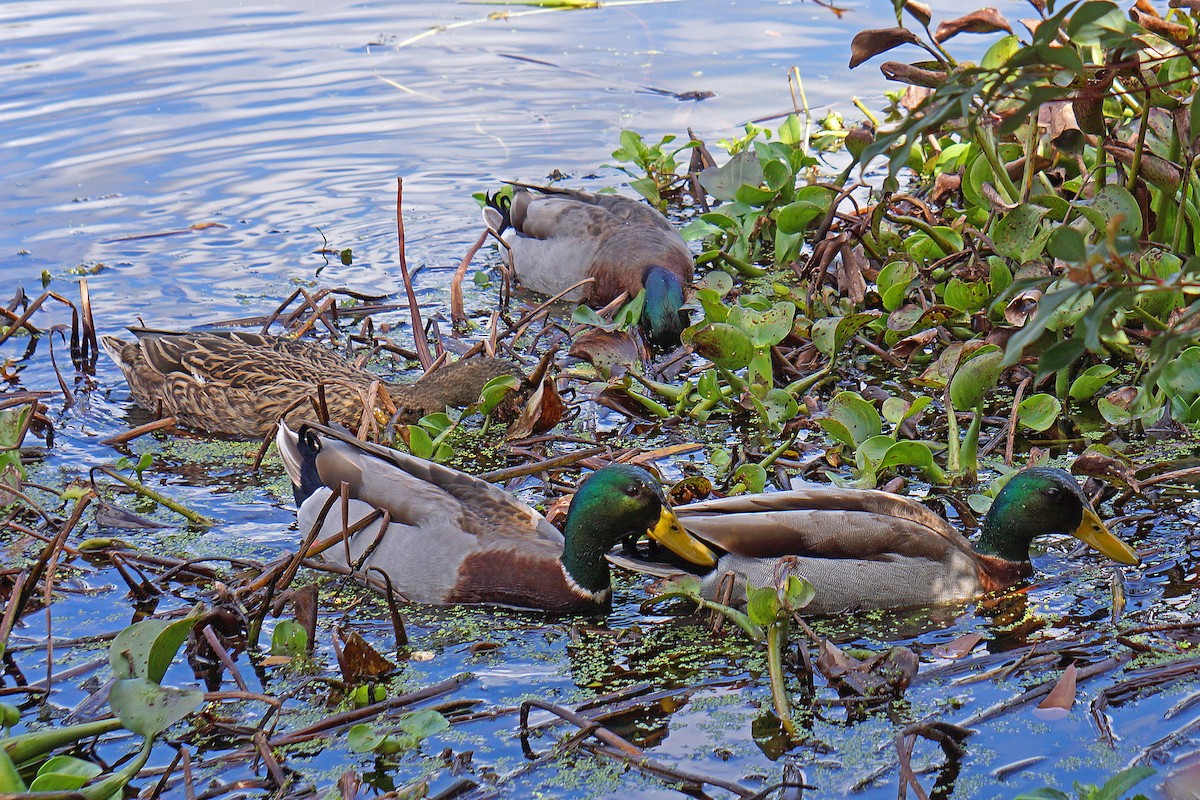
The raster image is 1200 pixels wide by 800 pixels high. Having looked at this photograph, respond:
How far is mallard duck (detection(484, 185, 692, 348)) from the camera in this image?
756cm

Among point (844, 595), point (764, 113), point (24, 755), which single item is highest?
point (764, 113)

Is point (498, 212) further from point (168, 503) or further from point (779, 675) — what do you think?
point (779, 675)

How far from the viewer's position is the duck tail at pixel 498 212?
Result: 8.66m

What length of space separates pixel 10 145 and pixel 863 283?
21.2 feet

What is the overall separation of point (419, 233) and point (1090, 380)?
4.48 meters

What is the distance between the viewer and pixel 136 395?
6668 millimetres

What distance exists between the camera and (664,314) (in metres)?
7.21

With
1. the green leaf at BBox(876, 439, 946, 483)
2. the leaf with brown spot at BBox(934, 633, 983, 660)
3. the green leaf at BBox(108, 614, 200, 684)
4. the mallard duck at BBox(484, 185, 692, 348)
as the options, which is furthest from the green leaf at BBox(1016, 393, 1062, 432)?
the green leaf at BBox(108, 614, 200, 684)

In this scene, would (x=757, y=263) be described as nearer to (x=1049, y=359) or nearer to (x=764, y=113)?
(x=764, y=113)

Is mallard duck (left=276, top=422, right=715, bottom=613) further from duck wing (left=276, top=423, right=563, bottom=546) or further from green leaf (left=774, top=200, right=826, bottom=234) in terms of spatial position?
green leaf (left=774, top=200, right=826, bottom=234)

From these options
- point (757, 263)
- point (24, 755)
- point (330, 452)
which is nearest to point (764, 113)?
point (757, 263)

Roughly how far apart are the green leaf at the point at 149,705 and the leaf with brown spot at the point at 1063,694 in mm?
2187

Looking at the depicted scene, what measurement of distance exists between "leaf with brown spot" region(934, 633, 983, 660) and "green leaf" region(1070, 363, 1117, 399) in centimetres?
184

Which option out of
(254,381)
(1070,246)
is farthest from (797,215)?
(1070,246)
